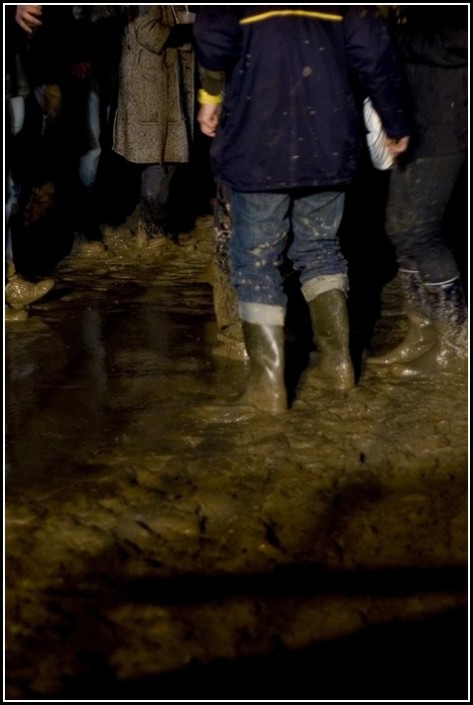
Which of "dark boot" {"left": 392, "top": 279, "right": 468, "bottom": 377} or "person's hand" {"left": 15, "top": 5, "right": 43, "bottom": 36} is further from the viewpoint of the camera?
"person's hand" {"left": 15, "top": 5, "right": 43, "bottom": 36}

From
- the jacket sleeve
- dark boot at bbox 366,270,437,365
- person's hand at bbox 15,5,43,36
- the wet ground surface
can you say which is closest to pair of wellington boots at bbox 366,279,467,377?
dark boot at bbox 366,270,437,365

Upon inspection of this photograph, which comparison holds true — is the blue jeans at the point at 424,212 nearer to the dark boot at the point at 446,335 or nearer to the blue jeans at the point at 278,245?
the dark boot at the point at 446,335

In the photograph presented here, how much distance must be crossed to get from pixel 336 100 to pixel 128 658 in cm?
196

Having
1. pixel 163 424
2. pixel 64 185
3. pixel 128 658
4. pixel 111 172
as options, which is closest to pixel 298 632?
pixel 128 658

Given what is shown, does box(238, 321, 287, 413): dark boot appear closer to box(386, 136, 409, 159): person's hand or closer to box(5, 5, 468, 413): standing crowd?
box(5, 5, 468, 413): standing crowd

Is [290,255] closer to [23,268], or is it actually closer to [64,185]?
[23,268]

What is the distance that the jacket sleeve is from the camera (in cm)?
264

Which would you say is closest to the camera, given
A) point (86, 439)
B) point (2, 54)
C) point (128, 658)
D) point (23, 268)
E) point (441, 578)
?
point (128, 658)

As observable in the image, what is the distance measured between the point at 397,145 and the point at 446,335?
87 cm

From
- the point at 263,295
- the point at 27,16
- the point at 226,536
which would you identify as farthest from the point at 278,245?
the point at 27,16

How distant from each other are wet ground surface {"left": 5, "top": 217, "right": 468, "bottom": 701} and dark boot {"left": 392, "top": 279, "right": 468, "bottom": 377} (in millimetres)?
105

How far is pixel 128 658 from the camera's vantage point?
1.73 metres

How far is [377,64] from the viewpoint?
2.70m

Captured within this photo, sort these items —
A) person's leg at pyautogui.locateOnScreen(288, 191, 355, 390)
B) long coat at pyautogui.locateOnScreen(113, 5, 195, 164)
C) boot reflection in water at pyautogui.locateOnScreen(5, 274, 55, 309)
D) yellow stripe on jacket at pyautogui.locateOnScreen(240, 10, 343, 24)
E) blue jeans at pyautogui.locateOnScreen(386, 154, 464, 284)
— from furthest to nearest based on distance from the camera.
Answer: long coat at pyautogui.locateOnScreen(113, 5, 195, 164), boot reflection in water at pyautogui.locateOnScreen(5, 274, 55, 309), blue jeans at pyautogui.locateOnScreen(386, 154, 464, 284), person's leg at pyautogui.locateOnScreen(288, 191, 355, 390), yellow stripe on jacket at pyautogui.locateOnScreen(240, 10, 343, 24)
